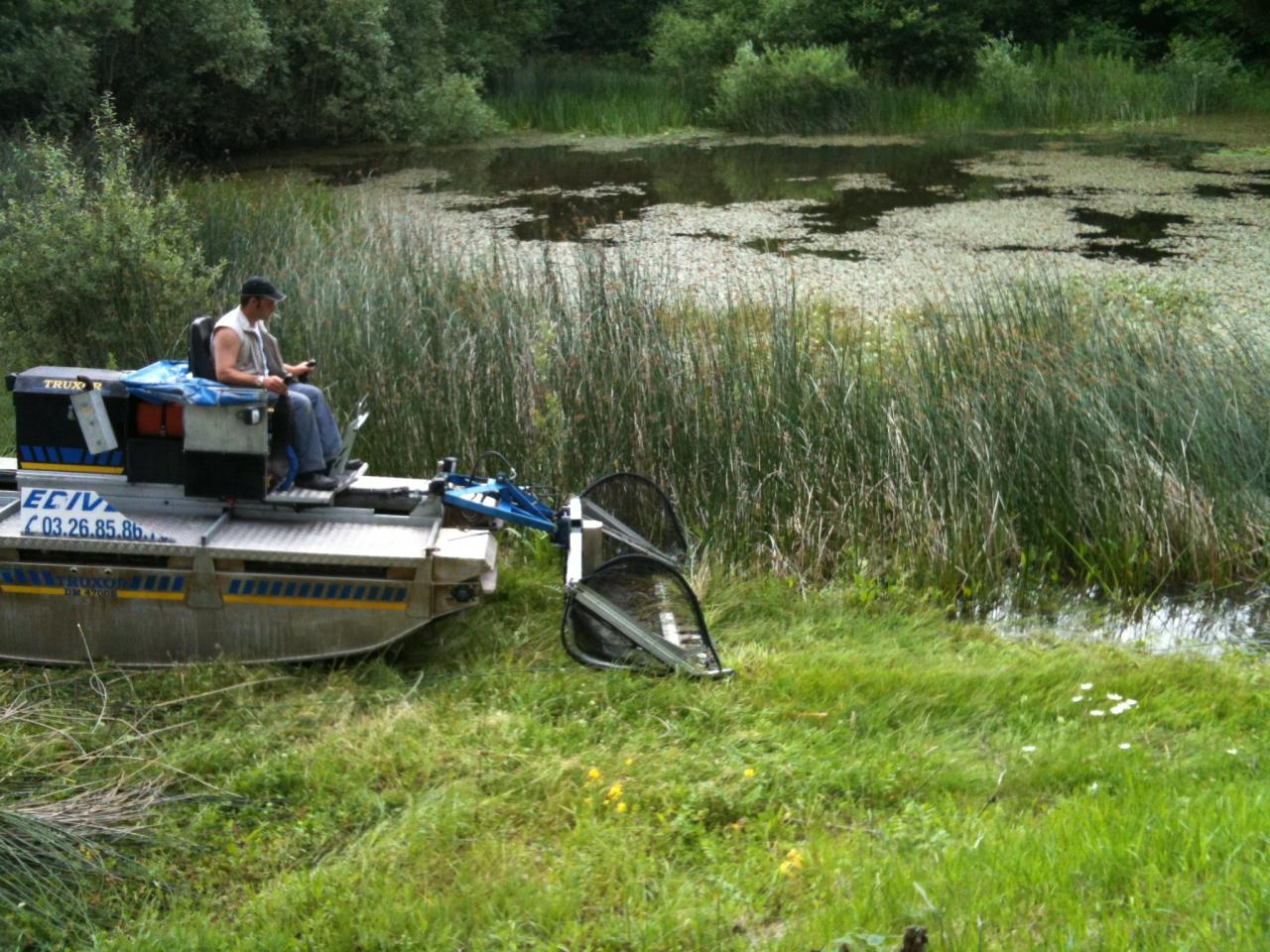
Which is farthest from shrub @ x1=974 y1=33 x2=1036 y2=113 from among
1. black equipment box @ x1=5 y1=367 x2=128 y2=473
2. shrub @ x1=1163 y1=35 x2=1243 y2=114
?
black equipment box @ x1=5 y1=367 x2=128 y2=473

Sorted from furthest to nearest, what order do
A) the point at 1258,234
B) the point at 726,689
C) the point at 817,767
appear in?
the point at 1258,234, the point at 726,689, the point at 817,767

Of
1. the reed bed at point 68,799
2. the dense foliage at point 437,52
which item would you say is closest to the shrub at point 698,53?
the dense foliage at point 437,52

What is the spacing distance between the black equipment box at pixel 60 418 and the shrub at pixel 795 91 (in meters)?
18.4

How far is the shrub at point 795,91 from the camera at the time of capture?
2217 cm

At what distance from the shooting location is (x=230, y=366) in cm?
521

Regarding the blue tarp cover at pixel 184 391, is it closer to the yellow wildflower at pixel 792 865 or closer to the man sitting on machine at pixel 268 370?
the man sitting on machine at pixel 268 370

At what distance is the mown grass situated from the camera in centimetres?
327

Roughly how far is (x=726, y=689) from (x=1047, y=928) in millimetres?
1920

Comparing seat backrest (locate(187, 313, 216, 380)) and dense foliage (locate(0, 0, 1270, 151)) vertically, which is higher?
dense foliage (locate(0, 0, 1270, 151))

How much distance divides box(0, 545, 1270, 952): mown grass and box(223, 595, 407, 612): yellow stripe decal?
245 mm

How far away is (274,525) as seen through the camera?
5258mm

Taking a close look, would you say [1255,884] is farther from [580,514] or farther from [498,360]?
[498,360]

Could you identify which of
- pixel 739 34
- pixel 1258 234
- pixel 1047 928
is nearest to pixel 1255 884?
pixel 1047 928

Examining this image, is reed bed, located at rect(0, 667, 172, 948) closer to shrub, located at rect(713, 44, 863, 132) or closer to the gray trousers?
the gray trousers
